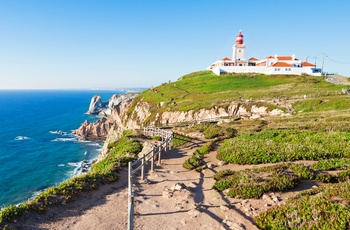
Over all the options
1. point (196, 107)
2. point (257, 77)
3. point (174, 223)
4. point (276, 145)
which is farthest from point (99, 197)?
point (257, 77)

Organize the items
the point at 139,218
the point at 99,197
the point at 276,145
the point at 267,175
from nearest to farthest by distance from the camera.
A: the point at 139,218, the point at 99,197, the point at 267,175, the point at 276,145

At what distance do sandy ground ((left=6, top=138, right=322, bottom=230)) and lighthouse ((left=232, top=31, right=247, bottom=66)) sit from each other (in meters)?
94.3

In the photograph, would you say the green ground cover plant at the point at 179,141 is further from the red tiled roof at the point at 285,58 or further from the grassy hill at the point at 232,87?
the red tiled roof at the point at 285,58

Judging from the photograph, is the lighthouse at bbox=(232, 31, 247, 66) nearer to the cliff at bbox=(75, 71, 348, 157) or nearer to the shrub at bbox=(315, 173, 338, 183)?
the cliff at bbox=(75, 71, 348, 157)

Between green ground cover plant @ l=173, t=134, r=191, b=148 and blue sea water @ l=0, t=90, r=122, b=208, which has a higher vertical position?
green ground cover plant @ l=173, t=134, r=191, b=148

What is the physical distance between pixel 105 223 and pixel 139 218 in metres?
1.48

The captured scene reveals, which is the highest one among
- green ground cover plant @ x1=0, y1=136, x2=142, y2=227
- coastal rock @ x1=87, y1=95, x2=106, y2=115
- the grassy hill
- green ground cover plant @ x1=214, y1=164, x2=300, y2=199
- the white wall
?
the white wall

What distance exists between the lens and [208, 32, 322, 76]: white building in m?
84.1

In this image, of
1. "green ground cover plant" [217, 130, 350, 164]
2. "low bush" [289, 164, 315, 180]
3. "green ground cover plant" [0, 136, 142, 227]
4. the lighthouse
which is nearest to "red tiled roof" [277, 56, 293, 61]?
the lighthouse

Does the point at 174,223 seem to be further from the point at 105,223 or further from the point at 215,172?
the point at 215,172

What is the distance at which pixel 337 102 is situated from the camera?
39.6 metres

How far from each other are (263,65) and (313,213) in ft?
311

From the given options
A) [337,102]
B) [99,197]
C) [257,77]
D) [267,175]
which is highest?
[257,77]

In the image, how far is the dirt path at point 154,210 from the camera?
951 centimetres
